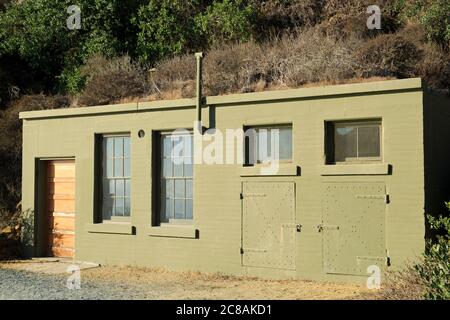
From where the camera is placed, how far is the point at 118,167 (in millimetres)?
13953

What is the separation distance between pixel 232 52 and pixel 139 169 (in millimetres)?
7257

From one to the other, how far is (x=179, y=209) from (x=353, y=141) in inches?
157

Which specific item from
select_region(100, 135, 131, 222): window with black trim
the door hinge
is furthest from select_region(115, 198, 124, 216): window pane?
the door hinge

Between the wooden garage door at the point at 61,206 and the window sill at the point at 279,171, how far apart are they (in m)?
4.71

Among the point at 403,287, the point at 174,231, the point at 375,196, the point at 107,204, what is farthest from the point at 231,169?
the point at 403,287

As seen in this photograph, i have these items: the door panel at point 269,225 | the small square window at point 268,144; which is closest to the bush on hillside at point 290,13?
the small square window at point 268,144

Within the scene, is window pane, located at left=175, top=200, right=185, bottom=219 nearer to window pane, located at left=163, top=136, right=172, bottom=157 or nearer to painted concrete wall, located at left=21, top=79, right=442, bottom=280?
painted concrete wall, located at left=21, top=79, right=442, bottom=280

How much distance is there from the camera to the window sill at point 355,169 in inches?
417

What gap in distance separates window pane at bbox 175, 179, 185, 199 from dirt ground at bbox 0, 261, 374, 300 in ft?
5.19

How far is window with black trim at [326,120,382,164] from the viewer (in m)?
10.9

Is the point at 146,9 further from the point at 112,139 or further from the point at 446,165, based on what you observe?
the point at 446,165

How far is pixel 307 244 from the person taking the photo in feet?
37.1

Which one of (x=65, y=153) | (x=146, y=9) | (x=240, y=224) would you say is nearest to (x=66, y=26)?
(x=146, y=9)

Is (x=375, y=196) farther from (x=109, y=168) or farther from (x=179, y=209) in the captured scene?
(x=109, y=168)
